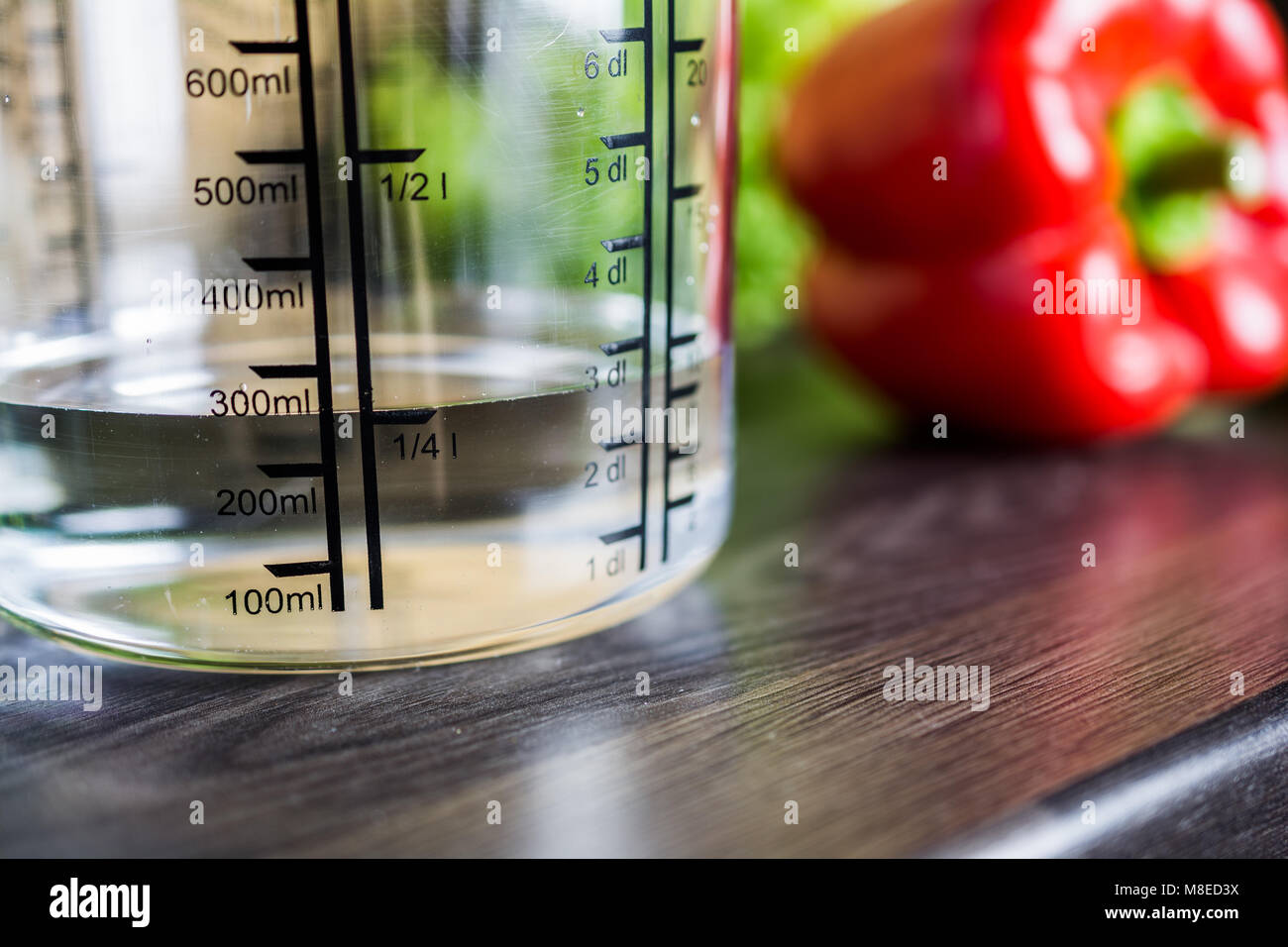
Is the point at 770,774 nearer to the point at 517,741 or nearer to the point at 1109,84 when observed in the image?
the point at 517,741

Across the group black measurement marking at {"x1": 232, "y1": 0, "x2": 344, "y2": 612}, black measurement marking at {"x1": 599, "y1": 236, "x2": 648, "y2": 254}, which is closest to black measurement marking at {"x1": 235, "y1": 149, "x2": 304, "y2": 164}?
black measurement marking at {"x1": 232, "y1": 0, "x2": 344, "y2": 612}

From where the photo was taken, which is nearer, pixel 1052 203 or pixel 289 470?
pixel 289 470

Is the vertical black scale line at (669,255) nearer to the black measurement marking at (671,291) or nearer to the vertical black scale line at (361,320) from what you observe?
the black measurement marking at (671,291)

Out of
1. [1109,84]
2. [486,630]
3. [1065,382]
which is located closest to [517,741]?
[486,630]

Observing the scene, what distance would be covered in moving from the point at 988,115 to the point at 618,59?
336 mm

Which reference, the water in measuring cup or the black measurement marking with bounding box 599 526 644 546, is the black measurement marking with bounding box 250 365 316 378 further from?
the black measurement marking with bounding box 599 526 644 546

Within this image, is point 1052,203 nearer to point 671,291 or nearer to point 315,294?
point 671,291

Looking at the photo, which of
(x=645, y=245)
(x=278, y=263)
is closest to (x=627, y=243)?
(x=645, y=245)

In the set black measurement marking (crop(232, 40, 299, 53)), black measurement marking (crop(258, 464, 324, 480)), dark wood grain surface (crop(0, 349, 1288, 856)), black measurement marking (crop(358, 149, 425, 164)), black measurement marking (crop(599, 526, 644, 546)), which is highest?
black measurement marking (crop(232, 40, 299, 53))

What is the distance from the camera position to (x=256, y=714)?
1.31 ft

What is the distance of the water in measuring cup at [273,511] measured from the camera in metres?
0.39

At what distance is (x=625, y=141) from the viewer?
0.42 metres

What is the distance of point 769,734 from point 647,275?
0.16 metres

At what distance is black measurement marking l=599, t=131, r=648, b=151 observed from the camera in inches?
16.3
